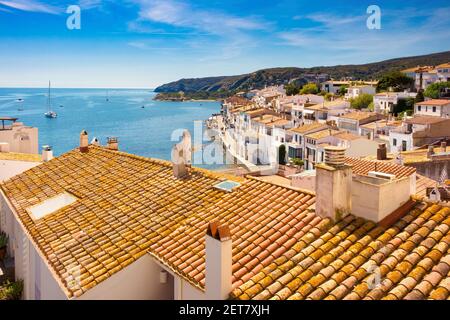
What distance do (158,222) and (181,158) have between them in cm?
259

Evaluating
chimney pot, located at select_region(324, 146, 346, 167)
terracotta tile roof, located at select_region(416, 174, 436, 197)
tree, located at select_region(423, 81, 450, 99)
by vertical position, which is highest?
tree, located at select_region(423, 81, 450, 99)

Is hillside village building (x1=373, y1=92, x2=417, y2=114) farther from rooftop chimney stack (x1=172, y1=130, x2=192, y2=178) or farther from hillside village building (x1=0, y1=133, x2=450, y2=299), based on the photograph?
hillside village building (x1=0, y1=133, x2=450, y2=299)

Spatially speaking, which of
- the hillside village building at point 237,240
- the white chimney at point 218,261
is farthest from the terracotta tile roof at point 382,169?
the white chimney at point 218,261

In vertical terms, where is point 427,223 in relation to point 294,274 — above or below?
above

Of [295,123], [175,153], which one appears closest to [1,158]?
[175,153]

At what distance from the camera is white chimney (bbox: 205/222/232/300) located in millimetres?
5242

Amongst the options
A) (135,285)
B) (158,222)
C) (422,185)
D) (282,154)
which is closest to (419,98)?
(282,154)

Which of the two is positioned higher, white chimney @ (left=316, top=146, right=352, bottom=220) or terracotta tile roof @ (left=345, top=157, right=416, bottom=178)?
white chimney @ (left=316, top=146, right=352, bottom=220)

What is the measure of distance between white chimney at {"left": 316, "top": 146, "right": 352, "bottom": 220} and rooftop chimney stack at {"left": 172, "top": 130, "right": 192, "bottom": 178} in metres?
4.69

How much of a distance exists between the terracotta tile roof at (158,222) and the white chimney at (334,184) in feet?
0.97

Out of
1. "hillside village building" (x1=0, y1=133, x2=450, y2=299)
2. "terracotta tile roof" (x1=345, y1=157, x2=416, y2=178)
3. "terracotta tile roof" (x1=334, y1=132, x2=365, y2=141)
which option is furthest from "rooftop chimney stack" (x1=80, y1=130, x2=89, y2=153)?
"terracotta tile roof" (x1=334, y1=132, x2=365, y2=141)

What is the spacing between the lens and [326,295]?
16.7ft

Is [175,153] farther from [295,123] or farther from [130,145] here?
[130,145]
